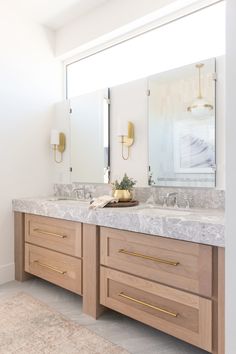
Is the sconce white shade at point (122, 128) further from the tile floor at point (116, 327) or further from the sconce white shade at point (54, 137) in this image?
the tile floor at point (116, 327)

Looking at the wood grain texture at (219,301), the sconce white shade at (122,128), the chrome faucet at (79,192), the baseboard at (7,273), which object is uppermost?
the sconce white shade at (122,128)

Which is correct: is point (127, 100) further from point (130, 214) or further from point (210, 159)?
point (130, 214)

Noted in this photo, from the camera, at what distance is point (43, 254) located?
8.72 feet

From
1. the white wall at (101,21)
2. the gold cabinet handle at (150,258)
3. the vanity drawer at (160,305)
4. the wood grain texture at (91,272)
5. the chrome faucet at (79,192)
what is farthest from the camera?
the chrome faucet at (79,192)

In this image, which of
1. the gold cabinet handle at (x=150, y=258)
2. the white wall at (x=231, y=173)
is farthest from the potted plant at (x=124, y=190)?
the white wall at (x=231, y=173)

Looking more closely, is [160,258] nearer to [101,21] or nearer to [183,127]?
[183,127]

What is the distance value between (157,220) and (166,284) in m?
0.39

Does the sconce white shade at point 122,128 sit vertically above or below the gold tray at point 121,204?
above

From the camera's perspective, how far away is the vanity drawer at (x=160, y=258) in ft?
5.20

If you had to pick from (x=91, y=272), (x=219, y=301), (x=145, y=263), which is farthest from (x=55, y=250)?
(x=219, y=301)

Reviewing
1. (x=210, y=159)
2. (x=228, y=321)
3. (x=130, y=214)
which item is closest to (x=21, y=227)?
(x=130, y=214)

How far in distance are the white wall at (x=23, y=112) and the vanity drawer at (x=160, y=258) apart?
134 centimetres

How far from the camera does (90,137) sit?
3.07 m

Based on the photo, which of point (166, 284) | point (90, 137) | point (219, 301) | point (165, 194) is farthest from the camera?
point (90, 137)
